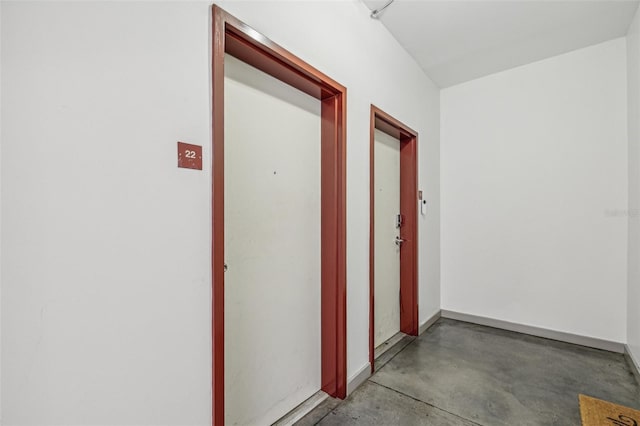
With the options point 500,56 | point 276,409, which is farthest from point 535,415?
point 500,56

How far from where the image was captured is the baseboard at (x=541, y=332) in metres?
2.80

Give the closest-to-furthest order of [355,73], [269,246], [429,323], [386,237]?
[269,246], [355,73], [386,237], [429,323]

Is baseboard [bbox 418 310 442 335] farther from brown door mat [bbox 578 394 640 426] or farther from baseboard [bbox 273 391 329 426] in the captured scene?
baseboard [bbox 273 391 329 426]

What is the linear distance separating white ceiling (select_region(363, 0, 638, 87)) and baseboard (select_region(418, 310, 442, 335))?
2.88 metres

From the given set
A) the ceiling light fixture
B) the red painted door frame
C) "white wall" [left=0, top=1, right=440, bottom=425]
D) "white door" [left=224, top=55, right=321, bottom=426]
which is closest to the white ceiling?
the ceiling light fixture

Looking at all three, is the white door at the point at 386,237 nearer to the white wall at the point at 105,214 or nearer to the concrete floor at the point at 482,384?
the concrete floor at the point at 482,384

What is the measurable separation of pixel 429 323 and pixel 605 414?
1.64 m

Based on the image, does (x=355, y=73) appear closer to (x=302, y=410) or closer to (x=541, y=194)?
(x=302, y=410)

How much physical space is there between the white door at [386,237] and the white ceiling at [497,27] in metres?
0.93

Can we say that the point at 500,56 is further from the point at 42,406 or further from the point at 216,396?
the point at 42,406

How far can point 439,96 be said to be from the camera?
3793mm

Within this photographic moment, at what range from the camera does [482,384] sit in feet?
7.27

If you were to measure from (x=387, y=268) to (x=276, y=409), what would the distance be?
166cm

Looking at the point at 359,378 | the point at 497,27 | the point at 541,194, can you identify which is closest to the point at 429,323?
the point at 359,378
